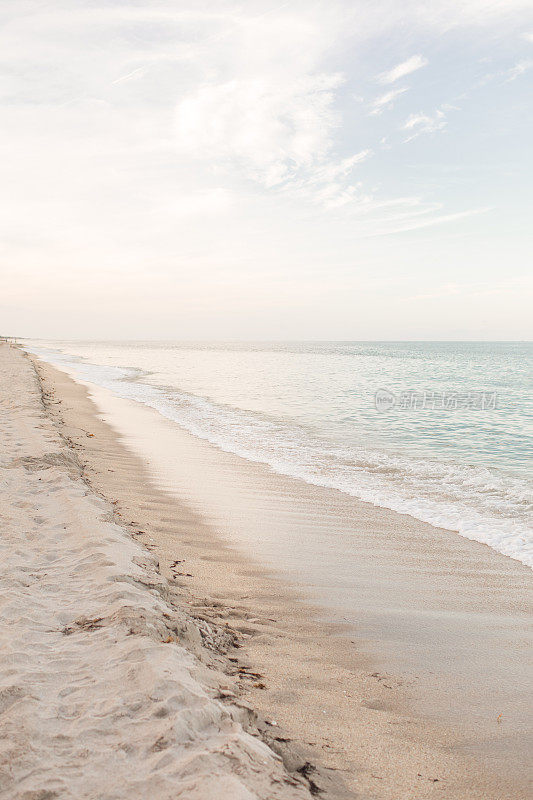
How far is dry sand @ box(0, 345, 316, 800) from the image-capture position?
7.18 ft

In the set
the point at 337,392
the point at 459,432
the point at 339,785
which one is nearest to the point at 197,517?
the point at 339,785

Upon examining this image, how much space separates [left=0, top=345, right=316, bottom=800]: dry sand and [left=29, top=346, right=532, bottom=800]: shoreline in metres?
0.35

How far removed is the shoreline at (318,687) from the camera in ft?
8.74

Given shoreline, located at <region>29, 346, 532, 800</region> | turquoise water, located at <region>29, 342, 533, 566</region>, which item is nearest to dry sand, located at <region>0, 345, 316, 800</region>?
shoreline, located at <region>29, 346, 532, 800</region>

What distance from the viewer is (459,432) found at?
1473 cm

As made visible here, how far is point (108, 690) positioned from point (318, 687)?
1375 millimetres

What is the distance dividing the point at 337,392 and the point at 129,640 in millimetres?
23144

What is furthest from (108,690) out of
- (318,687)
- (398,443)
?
(398,443)

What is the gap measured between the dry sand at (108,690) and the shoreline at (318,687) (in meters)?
0.35

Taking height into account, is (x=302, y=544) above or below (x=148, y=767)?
below

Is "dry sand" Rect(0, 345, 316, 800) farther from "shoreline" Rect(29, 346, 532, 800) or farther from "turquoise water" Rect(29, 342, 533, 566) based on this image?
"turquoise water" Rect(29, 342, 533, 566)

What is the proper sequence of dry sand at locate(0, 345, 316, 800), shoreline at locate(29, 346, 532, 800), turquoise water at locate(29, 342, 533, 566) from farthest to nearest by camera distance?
turquoise water at locate(29, 342, 533, 566), shoreline at locate(29, 346, 532, 800), dry sand at locate(0, 345, 316, 800)

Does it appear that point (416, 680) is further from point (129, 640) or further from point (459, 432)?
point (459, 432)

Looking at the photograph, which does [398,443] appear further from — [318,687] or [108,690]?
[108,690]
